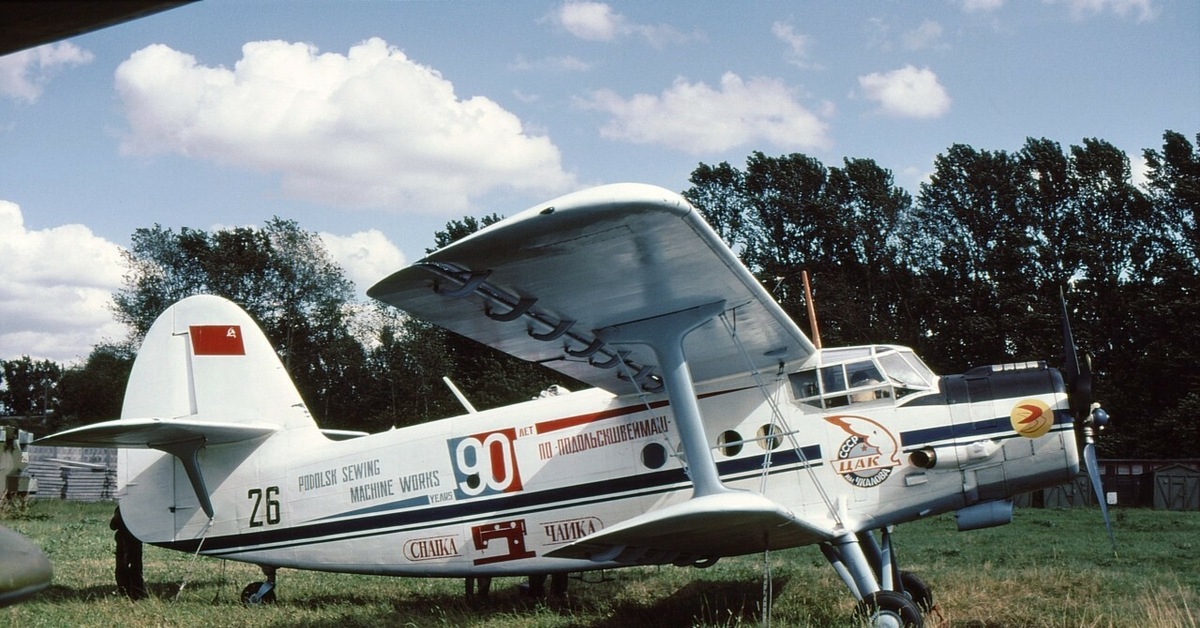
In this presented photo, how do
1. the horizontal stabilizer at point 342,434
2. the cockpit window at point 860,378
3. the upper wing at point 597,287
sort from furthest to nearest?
the horizontal stabilizer at point 342,434 < the cockpit window at point 860,378 < the upper wing at point 597,287

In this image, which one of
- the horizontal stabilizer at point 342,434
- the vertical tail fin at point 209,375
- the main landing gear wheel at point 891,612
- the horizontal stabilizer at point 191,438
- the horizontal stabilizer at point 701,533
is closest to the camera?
the horizontal stabilizer at point 701,533

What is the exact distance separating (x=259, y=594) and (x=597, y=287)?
594 cm

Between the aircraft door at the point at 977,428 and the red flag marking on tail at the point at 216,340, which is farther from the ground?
the red flag marking on tail at the point at 216,340

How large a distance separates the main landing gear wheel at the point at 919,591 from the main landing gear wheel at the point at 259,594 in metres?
6.53

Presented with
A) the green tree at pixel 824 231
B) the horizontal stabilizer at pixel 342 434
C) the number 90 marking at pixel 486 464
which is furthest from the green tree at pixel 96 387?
the number 90 marking at pixel 486 464

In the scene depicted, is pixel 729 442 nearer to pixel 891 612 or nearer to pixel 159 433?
pixel 891 612

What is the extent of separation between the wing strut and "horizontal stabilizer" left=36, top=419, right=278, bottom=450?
4.87 m

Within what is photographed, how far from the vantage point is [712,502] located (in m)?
6.06

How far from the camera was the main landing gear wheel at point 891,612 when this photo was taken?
652cm

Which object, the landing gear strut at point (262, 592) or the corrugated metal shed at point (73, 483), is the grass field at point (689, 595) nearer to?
the landing gear strut at point (262, 592)

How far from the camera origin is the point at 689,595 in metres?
9.40

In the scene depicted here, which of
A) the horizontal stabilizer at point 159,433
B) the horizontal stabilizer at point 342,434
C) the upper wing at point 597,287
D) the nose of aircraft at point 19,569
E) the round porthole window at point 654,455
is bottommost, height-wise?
the round porthole window at point 654,455

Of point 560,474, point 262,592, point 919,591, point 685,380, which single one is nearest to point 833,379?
point 685,380

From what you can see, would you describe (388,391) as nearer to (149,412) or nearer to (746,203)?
(746,203)
